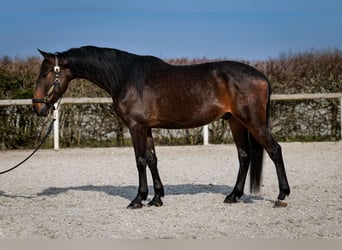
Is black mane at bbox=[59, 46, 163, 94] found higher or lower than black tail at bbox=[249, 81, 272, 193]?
higher

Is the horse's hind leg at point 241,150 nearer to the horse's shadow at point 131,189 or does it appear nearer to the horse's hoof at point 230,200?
the horse's hoof at point 230,200

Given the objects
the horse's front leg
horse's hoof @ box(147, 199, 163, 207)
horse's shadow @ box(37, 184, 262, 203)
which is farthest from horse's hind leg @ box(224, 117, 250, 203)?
the horse's front leg

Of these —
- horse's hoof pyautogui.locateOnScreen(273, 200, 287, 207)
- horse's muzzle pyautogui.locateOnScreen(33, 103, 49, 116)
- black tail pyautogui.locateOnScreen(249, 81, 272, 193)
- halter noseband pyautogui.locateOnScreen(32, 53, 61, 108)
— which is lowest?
horse's hoof pyautogui.locateOnScreen(273, 200, 287, 207)

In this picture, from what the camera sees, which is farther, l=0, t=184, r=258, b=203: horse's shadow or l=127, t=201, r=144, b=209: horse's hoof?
l=0, t=184, r=258, b=203: horse's shadow

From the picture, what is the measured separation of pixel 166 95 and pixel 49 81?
58.1 inches

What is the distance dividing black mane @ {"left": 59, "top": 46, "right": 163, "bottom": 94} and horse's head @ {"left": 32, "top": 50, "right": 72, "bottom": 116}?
3.9 inches

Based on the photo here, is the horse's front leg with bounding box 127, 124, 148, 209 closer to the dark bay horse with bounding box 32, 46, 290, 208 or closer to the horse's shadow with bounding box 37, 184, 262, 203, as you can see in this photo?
the dark bay horse with bounding box 32, 46, 290, 208

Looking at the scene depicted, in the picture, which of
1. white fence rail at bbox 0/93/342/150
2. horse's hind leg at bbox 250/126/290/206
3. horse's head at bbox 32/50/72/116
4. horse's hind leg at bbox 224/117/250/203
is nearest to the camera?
horse's hind leg at bbox 250/126/290/206

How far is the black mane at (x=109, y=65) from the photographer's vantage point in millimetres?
6973

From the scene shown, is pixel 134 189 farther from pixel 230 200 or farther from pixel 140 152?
pixel 230 200

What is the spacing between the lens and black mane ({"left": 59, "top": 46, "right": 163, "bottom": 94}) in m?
6.97

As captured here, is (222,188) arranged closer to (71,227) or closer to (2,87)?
(71,227)

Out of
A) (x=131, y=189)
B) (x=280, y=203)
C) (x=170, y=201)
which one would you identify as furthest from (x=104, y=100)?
(x=280, y=203)

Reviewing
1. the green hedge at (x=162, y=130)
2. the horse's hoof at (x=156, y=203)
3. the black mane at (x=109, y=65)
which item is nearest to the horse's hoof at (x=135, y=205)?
the horse's hoof at (x=156, y=203)
